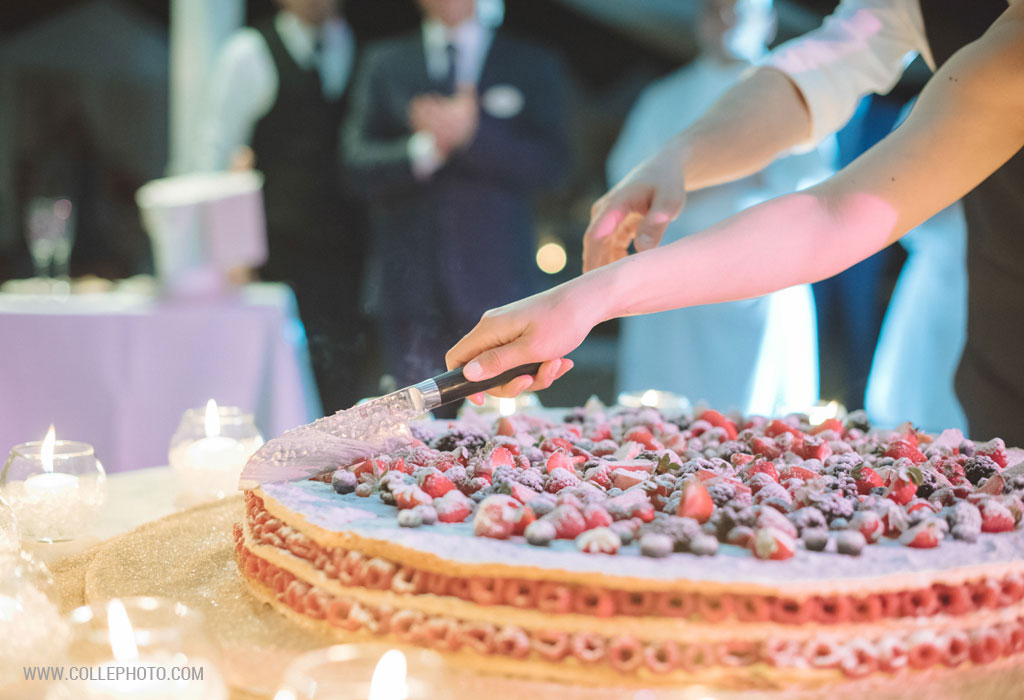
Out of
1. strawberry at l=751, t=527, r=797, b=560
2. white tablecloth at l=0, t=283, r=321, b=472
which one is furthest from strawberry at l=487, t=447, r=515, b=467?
white tablecloth at l=0, t=283, r=321, b=472

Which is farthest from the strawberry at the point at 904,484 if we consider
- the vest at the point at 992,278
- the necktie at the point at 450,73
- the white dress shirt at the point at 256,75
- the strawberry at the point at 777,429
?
the white dress shirt at the point at 256,75

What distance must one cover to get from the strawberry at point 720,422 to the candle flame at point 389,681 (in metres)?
0.83

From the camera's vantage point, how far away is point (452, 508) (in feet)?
2.87

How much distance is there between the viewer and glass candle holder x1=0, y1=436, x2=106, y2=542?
1.11 m

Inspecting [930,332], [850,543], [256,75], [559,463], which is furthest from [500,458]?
[930,332]

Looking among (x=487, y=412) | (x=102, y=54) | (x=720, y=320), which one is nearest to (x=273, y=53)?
(x=720, y=320)

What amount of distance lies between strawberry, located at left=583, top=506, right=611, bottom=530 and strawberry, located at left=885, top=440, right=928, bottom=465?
0.48 m

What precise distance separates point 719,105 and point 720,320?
208 centimetres

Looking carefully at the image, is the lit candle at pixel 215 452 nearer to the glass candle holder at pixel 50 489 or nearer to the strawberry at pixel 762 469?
the glass candle holder at pixel 50 489

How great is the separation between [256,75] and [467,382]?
9.05 ft

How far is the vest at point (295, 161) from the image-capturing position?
333 cm

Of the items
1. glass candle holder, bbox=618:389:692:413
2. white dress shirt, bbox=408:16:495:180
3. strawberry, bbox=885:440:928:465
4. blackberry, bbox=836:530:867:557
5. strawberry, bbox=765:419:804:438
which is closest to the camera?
blackberry, bbox=836:530:867:557

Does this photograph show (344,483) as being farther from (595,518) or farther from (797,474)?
(797,474)

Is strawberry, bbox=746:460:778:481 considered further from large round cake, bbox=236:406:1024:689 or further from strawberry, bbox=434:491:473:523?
strawberry, bbox=434:491:473:523
